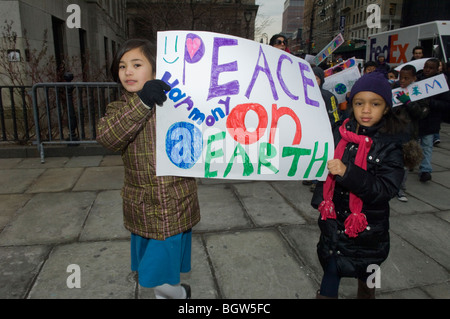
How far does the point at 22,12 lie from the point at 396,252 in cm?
876

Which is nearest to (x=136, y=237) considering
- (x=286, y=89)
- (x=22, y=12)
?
(x=286, y=89)

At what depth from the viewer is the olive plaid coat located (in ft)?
6.10

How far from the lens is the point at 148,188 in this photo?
6.21 feet

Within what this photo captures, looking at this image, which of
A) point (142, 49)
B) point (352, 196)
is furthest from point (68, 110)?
point (352, 196)

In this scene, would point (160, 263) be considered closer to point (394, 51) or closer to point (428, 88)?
point (428, 88)

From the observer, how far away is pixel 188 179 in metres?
1.98

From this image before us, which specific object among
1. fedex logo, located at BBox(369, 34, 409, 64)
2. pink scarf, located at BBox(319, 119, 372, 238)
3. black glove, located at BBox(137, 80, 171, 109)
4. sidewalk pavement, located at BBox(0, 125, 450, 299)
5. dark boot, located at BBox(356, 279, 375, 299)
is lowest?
sidewalk pavement, located at BBox(0, 125, 450, 299)

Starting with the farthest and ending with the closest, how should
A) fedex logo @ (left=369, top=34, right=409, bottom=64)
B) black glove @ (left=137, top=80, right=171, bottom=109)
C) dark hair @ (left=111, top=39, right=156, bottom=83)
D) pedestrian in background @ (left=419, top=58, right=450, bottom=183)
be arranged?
fedex logo @ (left=369, top=34, right=409, bottom=64)
pedestrian in background @ (left=419, top=58, right=450, bottom=183)
dark hair @ (left=111, top=39, right=156, bottom=83)
black glove @ (left=137, top=80, right=171, bottom=109)

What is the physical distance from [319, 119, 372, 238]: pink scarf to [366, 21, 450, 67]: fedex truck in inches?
459

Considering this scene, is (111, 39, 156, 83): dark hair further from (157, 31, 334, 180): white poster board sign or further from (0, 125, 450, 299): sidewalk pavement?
(0, 125, 450, 299): sidewalk pavement

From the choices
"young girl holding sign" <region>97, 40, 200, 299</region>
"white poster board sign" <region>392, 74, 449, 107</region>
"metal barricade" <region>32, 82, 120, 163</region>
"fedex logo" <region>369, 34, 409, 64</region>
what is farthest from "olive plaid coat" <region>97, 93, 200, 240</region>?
"fedex logo" <region>369, 34, 409, 64</region>

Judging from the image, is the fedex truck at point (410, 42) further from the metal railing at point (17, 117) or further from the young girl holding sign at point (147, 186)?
the young girl holding sign at point (147, 186)

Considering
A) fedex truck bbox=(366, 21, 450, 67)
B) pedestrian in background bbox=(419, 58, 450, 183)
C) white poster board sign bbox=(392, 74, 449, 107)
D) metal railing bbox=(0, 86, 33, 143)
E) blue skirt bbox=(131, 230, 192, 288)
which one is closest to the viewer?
blue skirt bbox=(131, 230, 192, 288)

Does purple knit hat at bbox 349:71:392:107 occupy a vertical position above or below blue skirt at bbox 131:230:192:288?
above
